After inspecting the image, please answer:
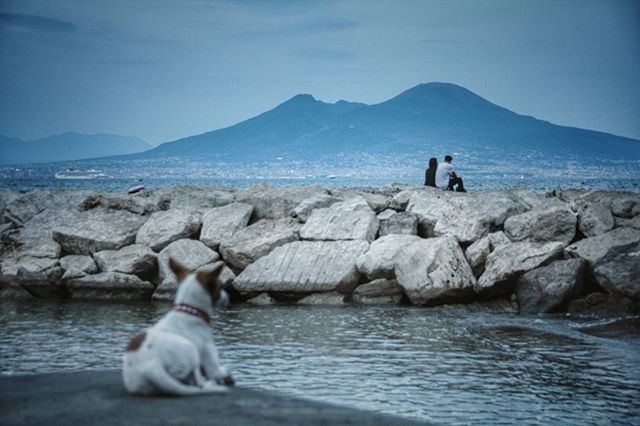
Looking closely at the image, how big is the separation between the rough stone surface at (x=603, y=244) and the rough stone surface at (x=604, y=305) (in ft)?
2.74

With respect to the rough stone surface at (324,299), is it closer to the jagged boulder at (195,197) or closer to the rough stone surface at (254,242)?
the rough stone surface at (254,242)

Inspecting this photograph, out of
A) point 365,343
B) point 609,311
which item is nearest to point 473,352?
point 365,343

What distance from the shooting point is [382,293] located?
765 inches

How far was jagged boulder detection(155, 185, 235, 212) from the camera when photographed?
24.2 m

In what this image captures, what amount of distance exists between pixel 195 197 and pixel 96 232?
389 centimetres

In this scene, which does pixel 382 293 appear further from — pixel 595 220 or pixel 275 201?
pixel 595 220

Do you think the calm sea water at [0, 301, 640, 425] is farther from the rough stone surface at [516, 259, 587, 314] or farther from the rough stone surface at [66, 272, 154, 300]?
the rough stone surface at [66, 272, 154, 300]

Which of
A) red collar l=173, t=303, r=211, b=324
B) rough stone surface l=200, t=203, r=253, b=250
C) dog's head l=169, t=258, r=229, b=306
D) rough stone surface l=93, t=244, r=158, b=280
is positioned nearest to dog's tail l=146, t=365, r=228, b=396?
red collar l=173, t=303, r=211, b=324

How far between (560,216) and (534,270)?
231cm

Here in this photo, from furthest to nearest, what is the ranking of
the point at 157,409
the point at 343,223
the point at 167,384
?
the point at 343,223
the point at 167,384
the point at 157,409

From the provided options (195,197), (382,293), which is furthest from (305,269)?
(195,197)

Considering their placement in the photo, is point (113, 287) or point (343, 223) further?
point (343, 223)

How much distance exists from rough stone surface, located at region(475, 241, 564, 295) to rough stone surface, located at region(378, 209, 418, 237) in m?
2.96

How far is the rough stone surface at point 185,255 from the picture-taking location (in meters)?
20.1
